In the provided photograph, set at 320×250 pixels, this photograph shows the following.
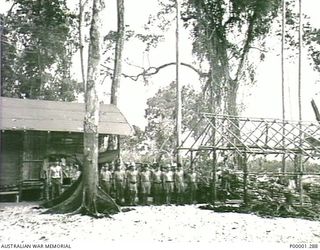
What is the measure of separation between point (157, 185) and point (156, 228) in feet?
12.9

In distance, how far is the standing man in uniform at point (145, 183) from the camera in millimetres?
12984

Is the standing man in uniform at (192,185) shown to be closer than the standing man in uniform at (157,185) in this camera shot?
No

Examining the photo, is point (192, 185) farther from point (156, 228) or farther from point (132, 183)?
point (156, 228)

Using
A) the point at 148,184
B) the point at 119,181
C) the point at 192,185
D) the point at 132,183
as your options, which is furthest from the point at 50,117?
the point at 192,185

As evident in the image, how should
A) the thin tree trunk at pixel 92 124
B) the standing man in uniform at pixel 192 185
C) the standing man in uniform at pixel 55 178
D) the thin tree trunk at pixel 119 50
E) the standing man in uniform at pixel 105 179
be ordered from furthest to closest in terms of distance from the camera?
the thin tree trunk at pixel 119 50 → the standing man in uniform at pixel 192 185 → the standing man in uniform at pixel 55 178 → the standing man in uniform at pixel 105 179 → the thin tree trunk at pixel 92 124

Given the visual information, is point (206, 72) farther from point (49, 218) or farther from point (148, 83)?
point (49, 218)

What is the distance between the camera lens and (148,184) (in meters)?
13.0

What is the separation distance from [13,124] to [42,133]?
5.69ft

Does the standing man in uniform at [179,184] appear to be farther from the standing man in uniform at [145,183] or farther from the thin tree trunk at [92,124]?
the thin tree trunk at [92,124]

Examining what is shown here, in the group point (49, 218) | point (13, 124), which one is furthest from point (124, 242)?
point (13, 124)

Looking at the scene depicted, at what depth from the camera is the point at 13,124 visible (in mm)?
13281

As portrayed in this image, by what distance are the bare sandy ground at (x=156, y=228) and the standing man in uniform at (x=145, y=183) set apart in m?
1.44

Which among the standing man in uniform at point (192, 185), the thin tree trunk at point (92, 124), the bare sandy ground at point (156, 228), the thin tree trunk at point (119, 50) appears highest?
the thin tree trunk at point (119, 50)

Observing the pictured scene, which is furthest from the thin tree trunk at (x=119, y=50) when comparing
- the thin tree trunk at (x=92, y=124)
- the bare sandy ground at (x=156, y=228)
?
the bare sandy ground at (x=156, y=228)
